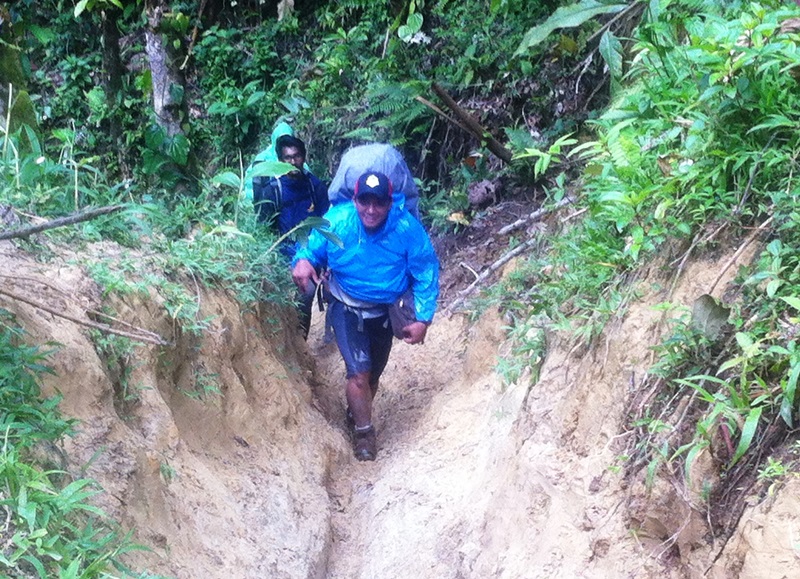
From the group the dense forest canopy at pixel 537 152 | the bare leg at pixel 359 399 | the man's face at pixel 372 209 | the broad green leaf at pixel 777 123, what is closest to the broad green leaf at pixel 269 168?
the dense forest canopy at pixel 537 152

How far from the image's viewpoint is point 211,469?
13.3 feet

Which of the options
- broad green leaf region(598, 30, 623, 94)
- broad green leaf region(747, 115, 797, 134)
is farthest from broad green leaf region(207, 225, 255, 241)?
broad green leaf region(747, 115, 797, 134)

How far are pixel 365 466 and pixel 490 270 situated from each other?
1931 millimetres

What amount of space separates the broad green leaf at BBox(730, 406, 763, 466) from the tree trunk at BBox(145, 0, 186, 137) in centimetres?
560

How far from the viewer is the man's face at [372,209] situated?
4.95 metres

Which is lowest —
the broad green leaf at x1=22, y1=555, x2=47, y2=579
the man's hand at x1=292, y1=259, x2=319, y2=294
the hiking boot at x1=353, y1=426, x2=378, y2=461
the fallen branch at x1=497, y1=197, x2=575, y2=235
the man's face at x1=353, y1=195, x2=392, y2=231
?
the hiking boot at x1=353, y1=426, x2=378, y2=461

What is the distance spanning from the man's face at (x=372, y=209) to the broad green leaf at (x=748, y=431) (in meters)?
2.97

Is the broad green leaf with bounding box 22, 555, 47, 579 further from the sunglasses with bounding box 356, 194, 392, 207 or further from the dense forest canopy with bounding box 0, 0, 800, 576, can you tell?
the sunglasses with bounding box 356, 194, 392, 207

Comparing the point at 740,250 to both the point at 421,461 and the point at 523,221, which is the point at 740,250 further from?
the point at 523,221

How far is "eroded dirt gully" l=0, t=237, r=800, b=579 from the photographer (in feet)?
9.55

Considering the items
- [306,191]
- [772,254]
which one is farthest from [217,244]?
[772,254]

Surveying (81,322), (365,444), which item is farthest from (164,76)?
(81,322)

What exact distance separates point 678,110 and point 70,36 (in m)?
10.5

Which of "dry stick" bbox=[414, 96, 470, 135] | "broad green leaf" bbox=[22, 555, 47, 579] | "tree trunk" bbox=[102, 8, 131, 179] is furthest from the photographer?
"tree trunk" bbox=[102, 8, 131, 179]
